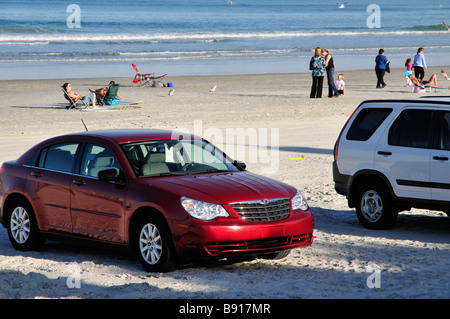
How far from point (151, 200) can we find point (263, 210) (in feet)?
3.87

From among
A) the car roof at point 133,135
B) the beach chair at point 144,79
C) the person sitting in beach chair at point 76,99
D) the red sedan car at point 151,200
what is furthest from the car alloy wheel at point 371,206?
the beach chair at point 144,79

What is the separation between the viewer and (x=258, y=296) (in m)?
6.70

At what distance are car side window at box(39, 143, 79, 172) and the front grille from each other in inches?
91.8

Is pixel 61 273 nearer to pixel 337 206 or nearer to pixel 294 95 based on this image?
pixel 337 206

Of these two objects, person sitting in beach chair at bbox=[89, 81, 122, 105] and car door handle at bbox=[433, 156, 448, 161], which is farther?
person sitting in beach chair at bbox=[89, 81, 122, 105]

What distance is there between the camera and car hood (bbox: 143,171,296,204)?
7637 mm

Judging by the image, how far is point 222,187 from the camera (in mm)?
7855

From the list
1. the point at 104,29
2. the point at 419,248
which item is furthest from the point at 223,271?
the point at 104,29

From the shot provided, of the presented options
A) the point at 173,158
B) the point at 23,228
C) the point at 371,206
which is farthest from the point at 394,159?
the point at 23,228

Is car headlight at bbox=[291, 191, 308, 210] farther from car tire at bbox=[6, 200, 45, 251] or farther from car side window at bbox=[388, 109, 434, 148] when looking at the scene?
car tire at bbox=[6, 200, 45, 251]

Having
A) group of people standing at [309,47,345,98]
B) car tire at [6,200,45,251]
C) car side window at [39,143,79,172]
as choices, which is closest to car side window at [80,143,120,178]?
car side window at [39,143,79,172]

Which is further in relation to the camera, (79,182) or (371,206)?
(371,206)

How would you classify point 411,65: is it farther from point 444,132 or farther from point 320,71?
point 444,132
